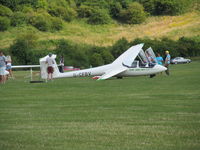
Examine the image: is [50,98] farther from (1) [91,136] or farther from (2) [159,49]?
(2) [159,49]

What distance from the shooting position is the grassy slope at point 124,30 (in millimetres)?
85625

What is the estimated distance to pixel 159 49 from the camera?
7544cm

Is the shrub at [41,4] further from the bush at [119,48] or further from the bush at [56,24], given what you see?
the bush at [119,48]

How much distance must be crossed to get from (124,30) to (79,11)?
11.1 metres

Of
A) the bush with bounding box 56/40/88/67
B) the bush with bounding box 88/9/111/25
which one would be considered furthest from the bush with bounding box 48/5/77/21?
the bush with bounding box 56/40/88/67

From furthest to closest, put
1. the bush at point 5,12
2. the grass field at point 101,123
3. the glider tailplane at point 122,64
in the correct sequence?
the bush at point 5,12, the glider tailplane at point 122,64, the grass field at point 101,123

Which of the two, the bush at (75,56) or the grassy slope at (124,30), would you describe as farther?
the grassy slope at (124,30)

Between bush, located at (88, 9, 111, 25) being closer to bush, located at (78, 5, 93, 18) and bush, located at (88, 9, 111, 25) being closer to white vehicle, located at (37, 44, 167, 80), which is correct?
bush, located at (78, 5, 93, 18)

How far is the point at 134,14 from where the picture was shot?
10144 cm

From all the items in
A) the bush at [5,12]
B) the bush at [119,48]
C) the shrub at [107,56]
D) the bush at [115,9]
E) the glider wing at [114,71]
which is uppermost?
the bush at [115,9]

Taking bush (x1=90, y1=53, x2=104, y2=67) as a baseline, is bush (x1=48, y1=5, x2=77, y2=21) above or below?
above

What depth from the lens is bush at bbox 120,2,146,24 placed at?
10188 cm

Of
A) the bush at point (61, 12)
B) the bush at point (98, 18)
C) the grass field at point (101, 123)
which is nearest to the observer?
the grass field at point (101, 123)

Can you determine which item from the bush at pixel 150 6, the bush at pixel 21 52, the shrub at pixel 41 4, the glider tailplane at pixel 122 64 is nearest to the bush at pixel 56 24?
the shrub at pixel 41 4
